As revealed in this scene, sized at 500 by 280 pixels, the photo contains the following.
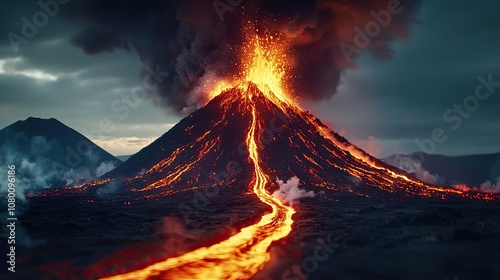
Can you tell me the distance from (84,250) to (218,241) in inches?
356

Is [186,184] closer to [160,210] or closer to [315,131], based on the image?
[160,210]

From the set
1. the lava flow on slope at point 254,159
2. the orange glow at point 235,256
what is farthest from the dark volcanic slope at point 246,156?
the orange glow at point 235,256

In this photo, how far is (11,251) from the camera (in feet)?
71.8

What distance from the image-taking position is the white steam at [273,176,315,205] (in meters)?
58.5

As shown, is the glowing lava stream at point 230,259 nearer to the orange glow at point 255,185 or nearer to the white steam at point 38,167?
the orange glow at point 255,185

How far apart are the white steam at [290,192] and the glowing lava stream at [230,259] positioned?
67.9 ft

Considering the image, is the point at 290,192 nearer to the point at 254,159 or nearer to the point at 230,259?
the point at 254,159

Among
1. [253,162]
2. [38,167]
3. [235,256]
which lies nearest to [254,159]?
[253,162]

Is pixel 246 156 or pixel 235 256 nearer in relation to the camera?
pixel 235 256

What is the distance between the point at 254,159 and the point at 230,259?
5097 centimetres

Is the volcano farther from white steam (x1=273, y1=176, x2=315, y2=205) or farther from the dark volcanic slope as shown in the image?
white steam (x1=273, y1=176, x2=315, y2=205)

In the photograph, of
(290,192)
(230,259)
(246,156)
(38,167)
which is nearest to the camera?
(230,259)

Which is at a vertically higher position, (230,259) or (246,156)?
(246,156)

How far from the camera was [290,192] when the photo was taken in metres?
60.7
